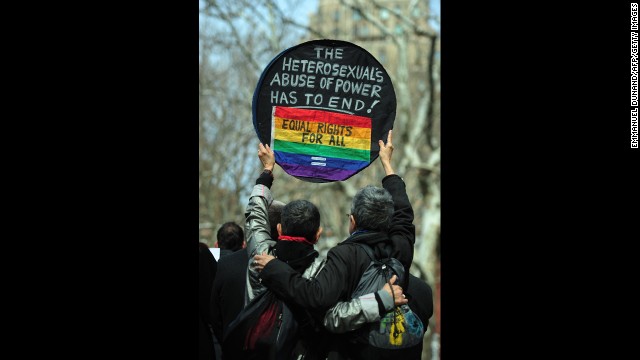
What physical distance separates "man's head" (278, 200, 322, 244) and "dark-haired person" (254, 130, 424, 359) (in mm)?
172

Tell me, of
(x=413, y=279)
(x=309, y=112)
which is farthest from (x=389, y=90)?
(x=413, y=279)

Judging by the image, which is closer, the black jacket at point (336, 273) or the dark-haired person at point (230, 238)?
the black jacket at point (336, 273)

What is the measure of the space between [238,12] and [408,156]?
472 centimetres

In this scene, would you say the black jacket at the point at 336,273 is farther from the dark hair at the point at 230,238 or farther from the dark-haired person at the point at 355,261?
the dark hair at the point at 230,238

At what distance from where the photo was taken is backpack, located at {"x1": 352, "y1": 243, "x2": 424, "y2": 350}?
4043 mm

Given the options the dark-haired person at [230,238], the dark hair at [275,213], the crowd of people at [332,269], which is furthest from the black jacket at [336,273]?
the dark-haired person at [230,238]

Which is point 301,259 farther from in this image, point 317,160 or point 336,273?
point 317,160

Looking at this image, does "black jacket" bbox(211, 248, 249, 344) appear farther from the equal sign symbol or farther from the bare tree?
the bare tree

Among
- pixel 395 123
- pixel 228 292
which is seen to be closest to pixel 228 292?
pixel 228 292

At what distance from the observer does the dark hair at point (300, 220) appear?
421cm

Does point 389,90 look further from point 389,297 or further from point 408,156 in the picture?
point 408,156

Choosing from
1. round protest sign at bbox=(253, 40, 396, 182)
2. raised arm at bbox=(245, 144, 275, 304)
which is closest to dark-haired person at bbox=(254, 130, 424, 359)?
raised arm at bbox=(245, 144, 275, 304)

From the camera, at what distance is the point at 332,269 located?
4039 mm

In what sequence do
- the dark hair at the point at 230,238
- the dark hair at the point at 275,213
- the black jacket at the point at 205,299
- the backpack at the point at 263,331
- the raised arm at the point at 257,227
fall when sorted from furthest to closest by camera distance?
the dark hair at the point at 230,238 → the black jacket at the point at 205,299 → the dark hair at the point at 275,213 → the raised arm at the point at 257,227 → the backpack at the point at 263,331
